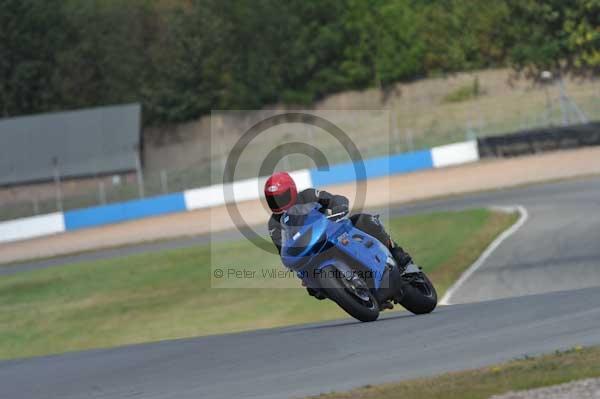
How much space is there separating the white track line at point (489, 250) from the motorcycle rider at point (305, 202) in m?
6.38

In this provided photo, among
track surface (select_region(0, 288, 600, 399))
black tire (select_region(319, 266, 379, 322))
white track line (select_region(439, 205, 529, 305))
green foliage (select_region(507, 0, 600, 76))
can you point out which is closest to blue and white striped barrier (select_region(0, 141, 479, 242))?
white track line (select_region(439, 205, 529, 305))

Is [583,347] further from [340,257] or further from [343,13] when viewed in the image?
[343,13]

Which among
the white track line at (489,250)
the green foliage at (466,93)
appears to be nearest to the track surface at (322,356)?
the white track line at (489,250)

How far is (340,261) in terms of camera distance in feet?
34.1

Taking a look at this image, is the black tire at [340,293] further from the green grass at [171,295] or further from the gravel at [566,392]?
the green grass at [171,295]

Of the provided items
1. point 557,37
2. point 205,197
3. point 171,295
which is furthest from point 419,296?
point 557,37

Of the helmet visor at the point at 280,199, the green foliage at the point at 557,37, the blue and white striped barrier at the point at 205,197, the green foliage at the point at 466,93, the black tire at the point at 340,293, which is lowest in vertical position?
the blue and white striped barrier at the point at 205,197

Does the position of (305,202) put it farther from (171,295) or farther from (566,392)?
(171,295)

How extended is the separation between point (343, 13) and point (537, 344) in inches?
2631

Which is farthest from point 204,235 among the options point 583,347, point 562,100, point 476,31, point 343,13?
point 343,13

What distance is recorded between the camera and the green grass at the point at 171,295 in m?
19.1

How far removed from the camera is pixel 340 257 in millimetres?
10445

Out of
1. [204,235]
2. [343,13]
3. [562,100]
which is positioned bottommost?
[204,235]

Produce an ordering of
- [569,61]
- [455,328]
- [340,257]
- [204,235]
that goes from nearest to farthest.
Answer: [455,328]
[340,257]
[204,235]
[569,61]
